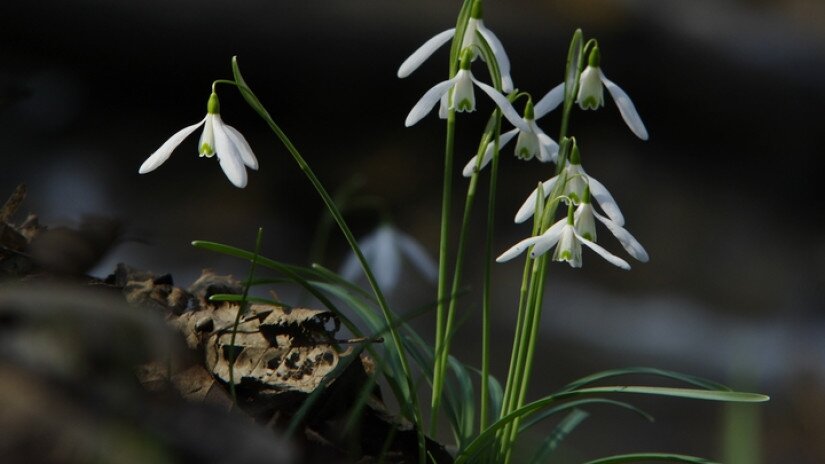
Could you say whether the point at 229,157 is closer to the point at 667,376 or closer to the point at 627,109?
the point at 627,109

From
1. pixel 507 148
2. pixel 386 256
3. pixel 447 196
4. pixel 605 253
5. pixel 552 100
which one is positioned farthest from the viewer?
pixel 507 148

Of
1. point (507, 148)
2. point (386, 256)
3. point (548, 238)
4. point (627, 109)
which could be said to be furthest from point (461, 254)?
point (507, 148)

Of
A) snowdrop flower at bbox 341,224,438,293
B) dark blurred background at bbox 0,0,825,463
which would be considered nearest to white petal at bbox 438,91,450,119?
snowdrop flower at bbox 341,224,438,293

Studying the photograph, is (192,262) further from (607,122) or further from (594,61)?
(594,61)

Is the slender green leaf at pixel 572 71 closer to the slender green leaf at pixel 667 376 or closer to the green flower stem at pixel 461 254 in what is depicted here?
the green flower stem at pixel 461 254

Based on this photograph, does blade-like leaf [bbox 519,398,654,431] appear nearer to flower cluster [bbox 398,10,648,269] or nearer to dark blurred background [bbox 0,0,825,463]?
flower cluster [bbox 398,10,648,269]

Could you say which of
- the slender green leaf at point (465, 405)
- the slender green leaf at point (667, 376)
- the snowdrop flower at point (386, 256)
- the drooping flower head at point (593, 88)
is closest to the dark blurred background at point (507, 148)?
the snowdrop flower at point (386, 256)
